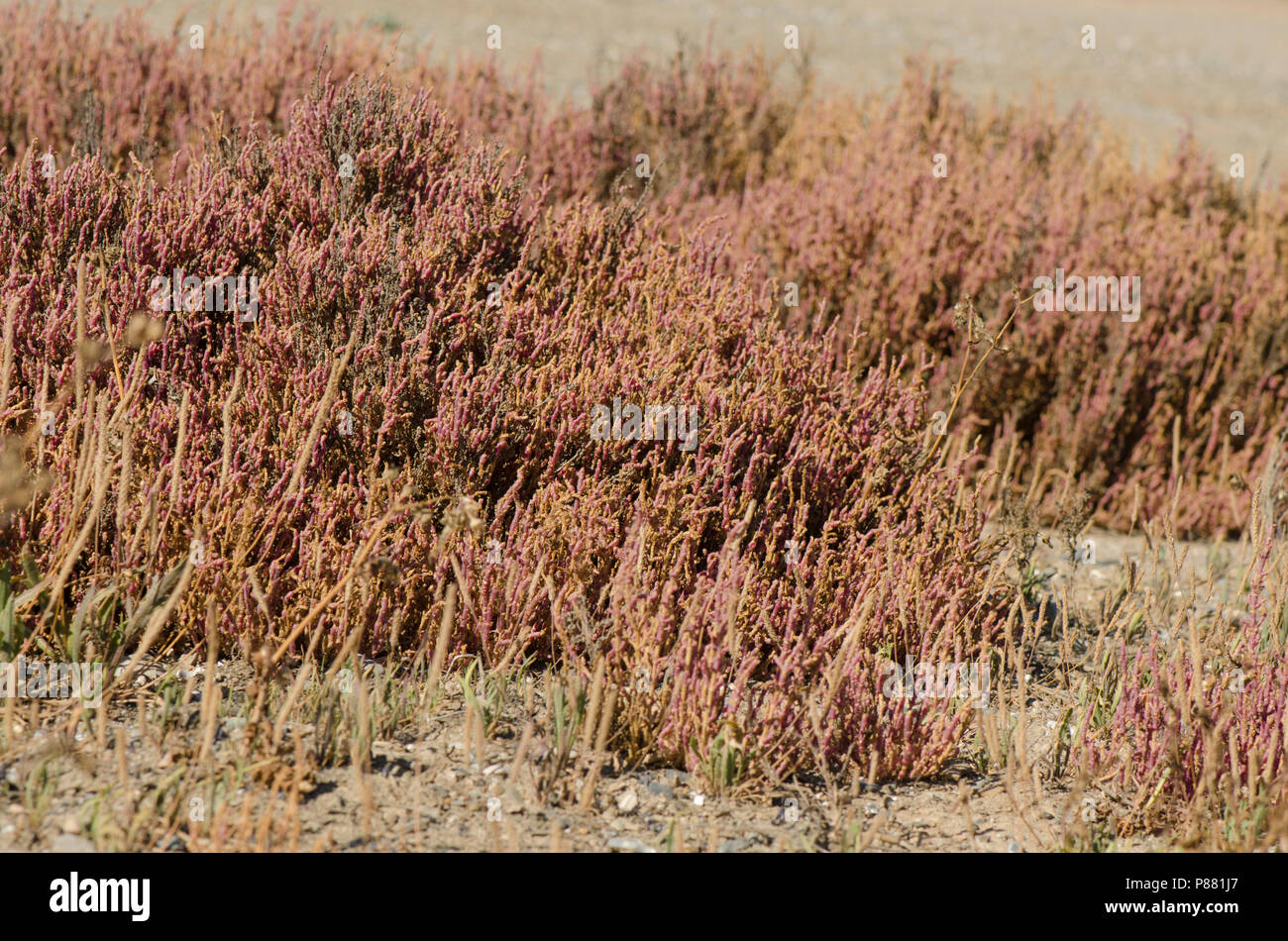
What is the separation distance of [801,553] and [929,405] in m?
1.72

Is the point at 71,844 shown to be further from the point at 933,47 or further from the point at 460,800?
the point at 933,47

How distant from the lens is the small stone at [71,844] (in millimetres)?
2289

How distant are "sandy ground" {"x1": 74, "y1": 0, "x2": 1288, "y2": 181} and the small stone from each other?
487cm

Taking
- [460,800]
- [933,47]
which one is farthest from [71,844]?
[933,47]

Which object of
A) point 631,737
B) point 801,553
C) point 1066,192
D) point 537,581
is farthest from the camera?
point 1066,192

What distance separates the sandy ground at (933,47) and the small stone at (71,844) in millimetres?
4873

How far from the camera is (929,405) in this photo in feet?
16.3

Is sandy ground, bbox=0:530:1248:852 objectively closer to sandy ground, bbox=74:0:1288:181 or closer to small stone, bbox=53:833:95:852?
small stone, bbox=53:833:95:852

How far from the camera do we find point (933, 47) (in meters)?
13.9

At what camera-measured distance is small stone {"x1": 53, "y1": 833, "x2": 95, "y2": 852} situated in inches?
90.1

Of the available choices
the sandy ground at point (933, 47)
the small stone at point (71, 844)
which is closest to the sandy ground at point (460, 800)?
the small stone at point (71, 844)

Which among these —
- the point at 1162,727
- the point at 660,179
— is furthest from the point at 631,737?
the point at 660,179
